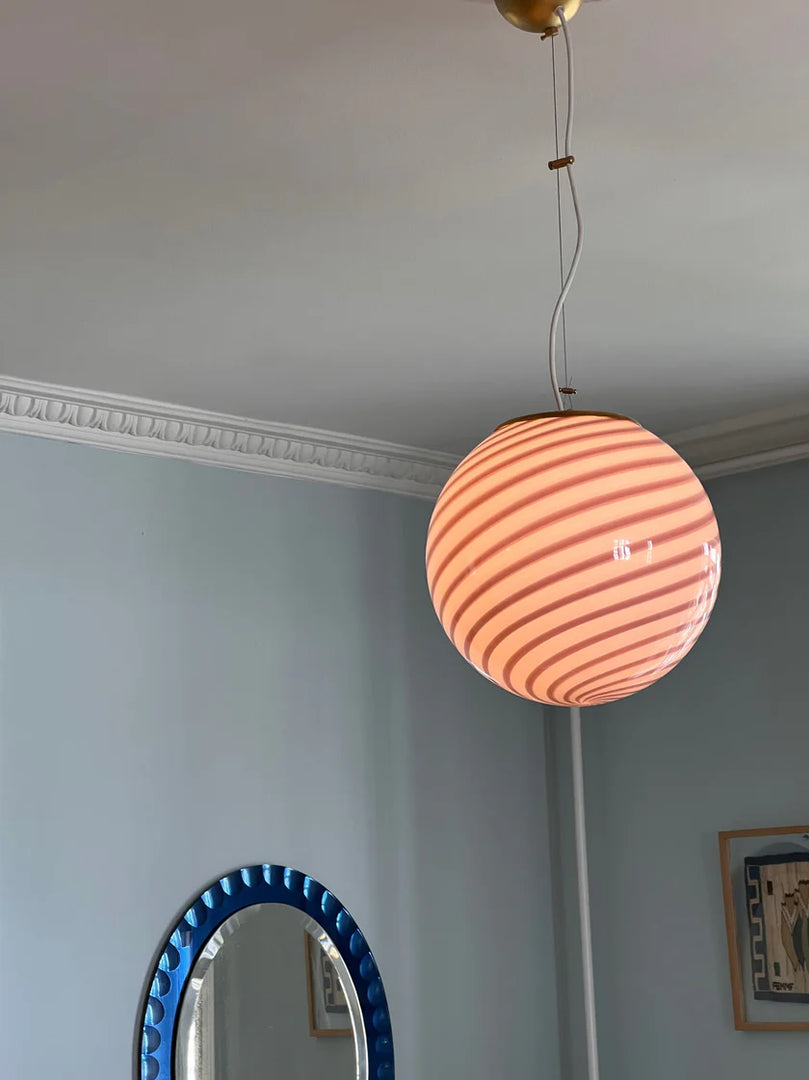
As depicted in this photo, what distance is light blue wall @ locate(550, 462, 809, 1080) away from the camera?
3182 mm

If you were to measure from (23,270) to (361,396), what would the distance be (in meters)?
0.89

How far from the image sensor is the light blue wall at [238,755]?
2.71 meters

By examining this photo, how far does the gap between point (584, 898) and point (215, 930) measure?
1.00 m

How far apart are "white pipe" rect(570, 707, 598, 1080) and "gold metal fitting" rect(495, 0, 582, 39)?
7.10 ft

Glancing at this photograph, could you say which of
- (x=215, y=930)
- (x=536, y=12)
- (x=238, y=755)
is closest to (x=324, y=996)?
(x=215, y=930)

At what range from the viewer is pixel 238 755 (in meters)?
3.01

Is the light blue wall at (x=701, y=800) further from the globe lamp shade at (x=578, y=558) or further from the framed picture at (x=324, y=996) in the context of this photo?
the globe lamp shade at (x=578, y=558)

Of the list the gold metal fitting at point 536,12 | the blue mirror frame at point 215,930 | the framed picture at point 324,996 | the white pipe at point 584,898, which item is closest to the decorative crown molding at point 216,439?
the white pipe at point 584,898

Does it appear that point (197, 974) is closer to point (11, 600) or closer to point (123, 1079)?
point (123, 1079)

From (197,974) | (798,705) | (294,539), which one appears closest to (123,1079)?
(197,974)

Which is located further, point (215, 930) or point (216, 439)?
point (216, 439)

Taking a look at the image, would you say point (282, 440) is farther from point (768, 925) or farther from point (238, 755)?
point (768, 925)

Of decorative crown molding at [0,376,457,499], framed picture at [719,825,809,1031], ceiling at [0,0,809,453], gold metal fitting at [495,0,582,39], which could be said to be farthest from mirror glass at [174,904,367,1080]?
gold metal fitting at [495,0,582,39]

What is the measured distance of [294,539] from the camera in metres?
3.22
